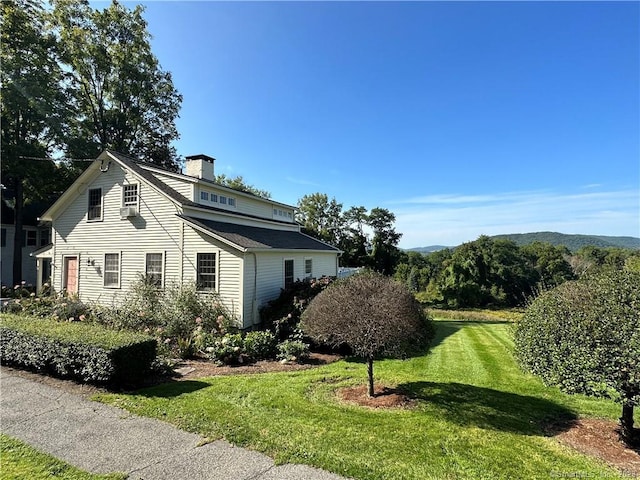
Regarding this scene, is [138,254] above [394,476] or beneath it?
above

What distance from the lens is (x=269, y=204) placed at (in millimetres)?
19641

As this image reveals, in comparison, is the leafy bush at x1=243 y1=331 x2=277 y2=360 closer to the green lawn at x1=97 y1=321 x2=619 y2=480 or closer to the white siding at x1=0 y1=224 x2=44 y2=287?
the green lawn at x1=97 y1=321 x2=619 y2=480

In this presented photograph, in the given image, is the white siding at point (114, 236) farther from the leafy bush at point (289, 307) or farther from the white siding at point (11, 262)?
the white siding at point (11, 262)

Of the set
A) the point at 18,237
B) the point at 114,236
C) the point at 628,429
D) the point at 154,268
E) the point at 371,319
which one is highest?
A: the point at 18,237

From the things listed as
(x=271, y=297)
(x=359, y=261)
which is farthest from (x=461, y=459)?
(x=359, y=261)

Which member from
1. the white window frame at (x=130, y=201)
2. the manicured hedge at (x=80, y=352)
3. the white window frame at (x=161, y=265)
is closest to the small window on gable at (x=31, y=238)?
the white window frame at (x=130, y=201)

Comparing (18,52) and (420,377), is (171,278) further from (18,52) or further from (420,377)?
(18,52)

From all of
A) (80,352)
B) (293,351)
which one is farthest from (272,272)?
(80,352)

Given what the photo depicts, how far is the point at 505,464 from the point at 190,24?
47.6 feet

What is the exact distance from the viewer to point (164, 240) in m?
13.7

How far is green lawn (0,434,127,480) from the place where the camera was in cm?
379

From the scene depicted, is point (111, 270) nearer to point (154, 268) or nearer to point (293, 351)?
point (154, 268)

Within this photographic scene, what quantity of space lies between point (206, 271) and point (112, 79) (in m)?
22.8

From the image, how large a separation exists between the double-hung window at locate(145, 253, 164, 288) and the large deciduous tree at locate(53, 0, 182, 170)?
14835 mm
